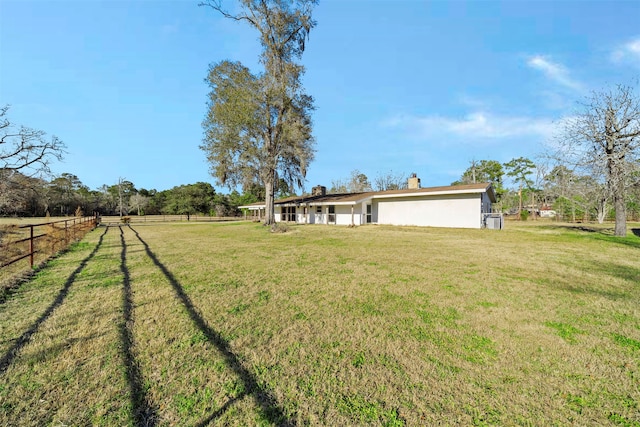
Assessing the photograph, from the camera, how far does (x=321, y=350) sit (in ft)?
9.77

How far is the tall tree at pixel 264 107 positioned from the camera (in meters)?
18.6

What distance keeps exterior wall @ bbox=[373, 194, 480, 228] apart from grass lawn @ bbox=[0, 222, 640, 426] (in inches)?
510

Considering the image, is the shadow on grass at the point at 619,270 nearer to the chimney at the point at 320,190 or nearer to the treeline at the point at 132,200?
the chimney at the point at 320,190

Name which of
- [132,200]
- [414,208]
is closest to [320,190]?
[414,208]

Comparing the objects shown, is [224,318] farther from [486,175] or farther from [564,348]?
[486,175]

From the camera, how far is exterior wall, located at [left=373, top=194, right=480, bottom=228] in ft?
60.6

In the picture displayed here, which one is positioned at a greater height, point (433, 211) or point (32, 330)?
point (433, 211)

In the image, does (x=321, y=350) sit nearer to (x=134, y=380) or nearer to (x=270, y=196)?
(x=134, y=380)

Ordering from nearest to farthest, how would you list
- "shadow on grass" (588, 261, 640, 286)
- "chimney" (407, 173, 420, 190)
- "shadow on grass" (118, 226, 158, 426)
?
"shadow on grass" (118, 226, 158, 426), "shadow on grass" (588, 261, 640, 286), "chimney" (407, 173, 420, 190)

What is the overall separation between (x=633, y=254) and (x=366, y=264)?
404 inches

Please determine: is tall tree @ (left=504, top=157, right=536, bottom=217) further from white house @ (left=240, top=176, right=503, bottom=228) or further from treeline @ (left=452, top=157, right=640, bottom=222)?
white house @ (left=240, top=176, right=503, bottom=228)

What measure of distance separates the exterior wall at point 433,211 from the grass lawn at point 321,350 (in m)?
13.0

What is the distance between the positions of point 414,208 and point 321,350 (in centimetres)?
1981

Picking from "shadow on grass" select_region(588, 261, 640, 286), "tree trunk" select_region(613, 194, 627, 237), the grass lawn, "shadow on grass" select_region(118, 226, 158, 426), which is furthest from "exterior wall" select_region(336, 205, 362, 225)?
"shadow on grass" select_region(118, 226, 158, 426)
